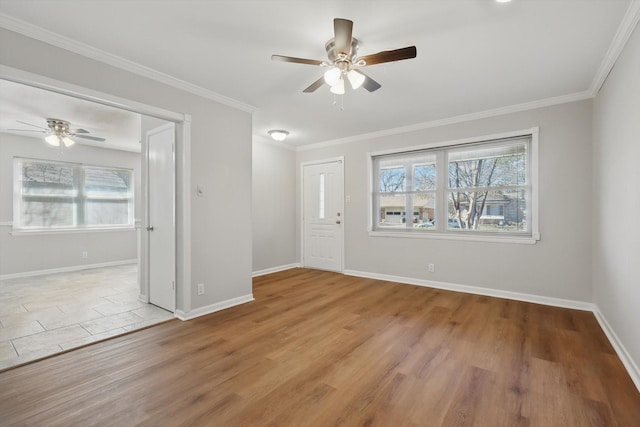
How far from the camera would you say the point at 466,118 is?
4094 millimetres

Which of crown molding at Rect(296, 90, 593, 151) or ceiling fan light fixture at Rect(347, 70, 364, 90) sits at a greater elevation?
crown molding at Rect(296, 90, 593, 151)

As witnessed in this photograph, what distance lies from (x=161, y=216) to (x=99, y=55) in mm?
1718

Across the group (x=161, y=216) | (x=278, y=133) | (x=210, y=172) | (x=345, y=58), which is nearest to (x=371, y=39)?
(x=345, y=58)

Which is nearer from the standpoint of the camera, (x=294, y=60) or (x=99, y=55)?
(x=294, y=60)

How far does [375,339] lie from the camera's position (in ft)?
8.65

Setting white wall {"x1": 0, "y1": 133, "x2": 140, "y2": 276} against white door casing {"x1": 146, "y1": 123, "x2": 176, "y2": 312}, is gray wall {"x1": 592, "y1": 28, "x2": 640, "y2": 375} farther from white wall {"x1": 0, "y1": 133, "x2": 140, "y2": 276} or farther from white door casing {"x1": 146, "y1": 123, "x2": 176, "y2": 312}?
white wall {"x1": 0, "y1": 133, "x2": 140, "y2": 276}

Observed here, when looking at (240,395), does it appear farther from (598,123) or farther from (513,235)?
(598,123)

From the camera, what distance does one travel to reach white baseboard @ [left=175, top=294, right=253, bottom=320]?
10.3ft

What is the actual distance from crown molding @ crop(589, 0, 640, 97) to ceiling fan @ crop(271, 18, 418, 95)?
55.6 inches

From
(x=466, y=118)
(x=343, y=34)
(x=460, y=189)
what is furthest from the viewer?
(x=460, y=189)

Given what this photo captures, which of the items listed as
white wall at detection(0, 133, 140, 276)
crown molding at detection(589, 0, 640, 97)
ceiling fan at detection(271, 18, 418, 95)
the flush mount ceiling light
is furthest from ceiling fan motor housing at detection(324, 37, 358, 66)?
white wall at detection(0, 133, 140, 276)

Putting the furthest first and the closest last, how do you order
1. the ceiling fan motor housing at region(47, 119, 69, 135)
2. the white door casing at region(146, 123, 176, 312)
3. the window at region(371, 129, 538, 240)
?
the ceiling fan motor housing at region(47, 119, 69, 135), the window at region(371, 129, 538, 240), the white door casing at region(146, 123, 176, 312)

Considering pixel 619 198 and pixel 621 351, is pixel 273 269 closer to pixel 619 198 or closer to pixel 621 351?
pixel 621 351

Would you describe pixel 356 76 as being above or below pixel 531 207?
above
